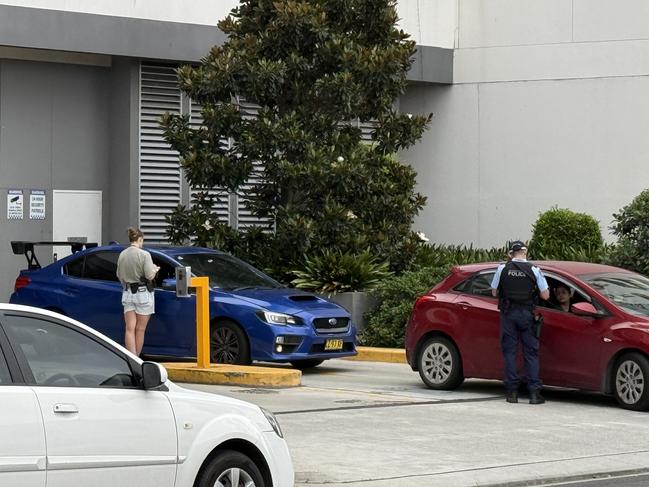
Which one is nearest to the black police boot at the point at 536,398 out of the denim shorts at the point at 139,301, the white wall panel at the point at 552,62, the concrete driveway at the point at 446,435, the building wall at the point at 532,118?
the concrete driveway at the point at 446,435

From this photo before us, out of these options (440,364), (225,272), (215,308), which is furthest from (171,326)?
(440,364)

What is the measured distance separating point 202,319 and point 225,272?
7.63ft

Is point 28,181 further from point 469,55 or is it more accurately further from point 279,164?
point 469,55

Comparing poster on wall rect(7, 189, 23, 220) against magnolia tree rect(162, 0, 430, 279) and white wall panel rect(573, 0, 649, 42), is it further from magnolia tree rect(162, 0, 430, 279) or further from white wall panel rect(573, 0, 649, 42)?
white wall panel rect(573, 0, 649, 42)

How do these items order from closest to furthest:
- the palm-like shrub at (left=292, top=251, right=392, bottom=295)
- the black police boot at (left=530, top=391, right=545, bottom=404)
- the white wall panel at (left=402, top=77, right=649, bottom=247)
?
the black police boot at (left=530, top=391, right=545, bottom=404) → the palm-like shrub at (left=292, top=251, right=392, bottom=295) → the white wall panel at (left=402, top=77, right=649, bottom=247)

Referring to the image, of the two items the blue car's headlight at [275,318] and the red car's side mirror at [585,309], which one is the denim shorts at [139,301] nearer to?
the blue car's headlight at [275,318]

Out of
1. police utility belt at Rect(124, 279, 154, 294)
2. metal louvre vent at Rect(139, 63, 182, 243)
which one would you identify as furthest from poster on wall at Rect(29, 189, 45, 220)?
police utility belt at Rect(124, 279, 154, 294)

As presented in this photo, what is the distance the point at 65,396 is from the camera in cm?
741

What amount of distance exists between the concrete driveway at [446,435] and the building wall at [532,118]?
10.5 meters

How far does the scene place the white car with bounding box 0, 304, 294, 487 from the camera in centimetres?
718

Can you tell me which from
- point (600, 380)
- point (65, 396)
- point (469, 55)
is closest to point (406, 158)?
point (469, 55)

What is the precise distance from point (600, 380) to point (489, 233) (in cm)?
1387

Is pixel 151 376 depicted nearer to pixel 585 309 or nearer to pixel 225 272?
pixel 585 309

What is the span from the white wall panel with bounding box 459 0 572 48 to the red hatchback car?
12102 millimetres
